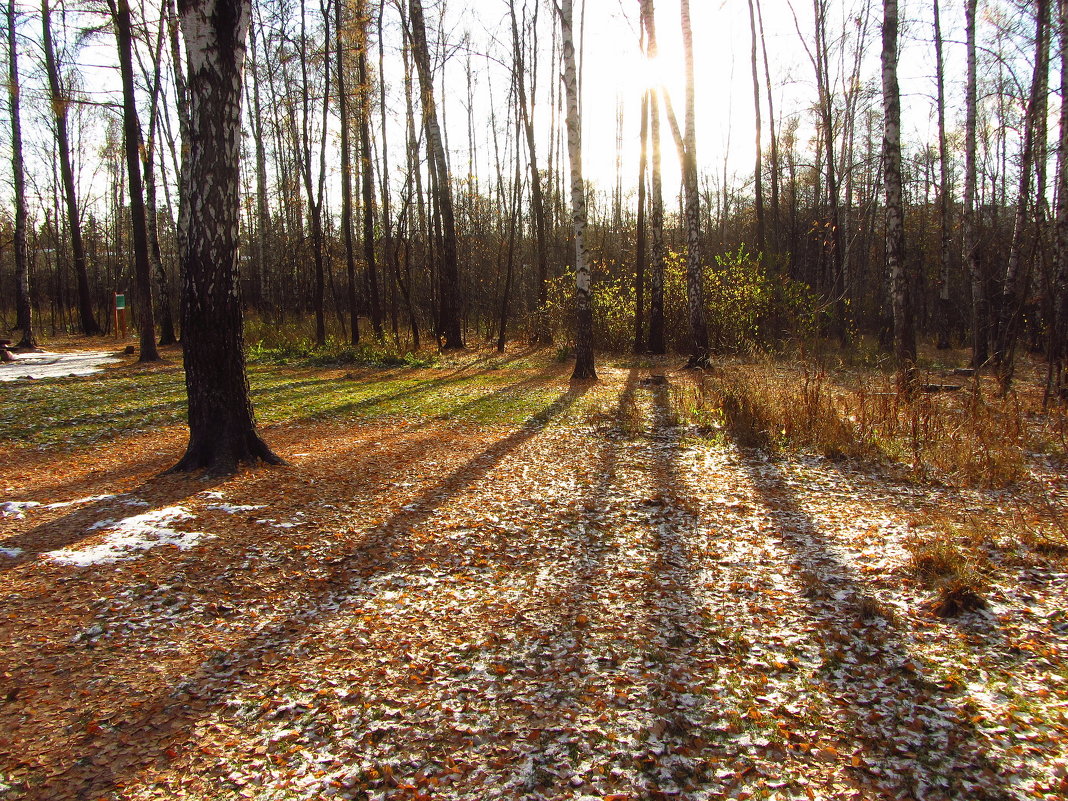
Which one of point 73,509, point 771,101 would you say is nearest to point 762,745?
point 73,509

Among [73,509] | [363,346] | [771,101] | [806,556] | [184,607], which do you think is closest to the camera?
[184,607]

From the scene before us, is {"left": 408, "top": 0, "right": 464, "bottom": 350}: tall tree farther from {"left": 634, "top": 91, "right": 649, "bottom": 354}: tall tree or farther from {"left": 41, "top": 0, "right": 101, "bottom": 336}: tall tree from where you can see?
{"left": 41, "top": 0, "right": 101, "bottom": 336}: tall tree

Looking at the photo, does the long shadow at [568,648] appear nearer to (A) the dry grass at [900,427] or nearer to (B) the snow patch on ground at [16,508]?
(A) the dry grass at [900,427]

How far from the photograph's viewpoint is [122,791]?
1.94 metres

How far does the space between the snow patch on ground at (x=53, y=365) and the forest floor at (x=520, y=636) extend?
7.63 metres

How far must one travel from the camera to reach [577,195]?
10.7 m

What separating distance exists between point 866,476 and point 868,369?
8.57 metres

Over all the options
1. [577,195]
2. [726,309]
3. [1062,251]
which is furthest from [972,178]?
[577,195]

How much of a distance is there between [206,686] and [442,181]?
50.3ft

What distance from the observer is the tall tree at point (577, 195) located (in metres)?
10.2

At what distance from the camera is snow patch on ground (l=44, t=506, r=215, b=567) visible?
11.7 feet

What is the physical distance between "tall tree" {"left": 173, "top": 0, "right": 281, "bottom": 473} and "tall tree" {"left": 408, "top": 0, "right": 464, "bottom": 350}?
10.3 m

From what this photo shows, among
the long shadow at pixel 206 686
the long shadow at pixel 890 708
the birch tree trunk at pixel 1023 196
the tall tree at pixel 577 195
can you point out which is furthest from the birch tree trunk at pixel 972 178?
the long shadow at pixel 206 686

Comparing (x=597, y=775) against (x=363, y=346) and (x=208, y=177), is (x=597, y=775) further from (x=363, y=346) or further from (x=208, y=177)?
(x=363, y=346)
